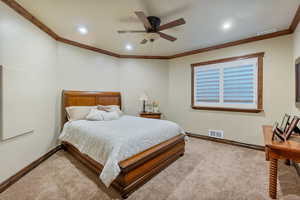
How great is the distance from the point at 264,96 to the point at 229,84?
77 cm

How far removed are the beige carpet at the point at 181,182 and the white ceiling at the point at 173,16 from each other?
8.63 feet

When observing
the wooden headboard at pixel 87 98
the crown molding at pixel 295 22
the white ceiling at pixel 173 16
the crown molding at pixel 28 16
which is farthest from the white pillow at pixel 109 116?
the crown molding at pixel 295 22

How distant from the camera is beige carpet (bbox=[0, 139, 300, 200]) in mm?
1701

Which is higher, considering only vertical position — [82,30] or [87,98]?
[82,30]

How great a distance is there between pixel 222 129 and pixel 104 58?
13.1 ft

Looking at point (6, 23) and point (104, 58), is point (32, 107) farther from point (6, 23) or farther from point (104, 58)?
point (104, 58)

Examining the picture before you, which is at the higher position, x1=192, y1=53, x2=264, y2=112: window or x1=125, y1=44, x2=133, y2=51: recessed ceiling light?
x1=125, y1=44, x2=133, y2=51: recessed ceiling light

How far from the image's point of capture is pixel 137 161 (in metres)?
1.80

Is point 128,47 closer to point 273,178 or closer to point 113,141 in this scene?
point 113,141

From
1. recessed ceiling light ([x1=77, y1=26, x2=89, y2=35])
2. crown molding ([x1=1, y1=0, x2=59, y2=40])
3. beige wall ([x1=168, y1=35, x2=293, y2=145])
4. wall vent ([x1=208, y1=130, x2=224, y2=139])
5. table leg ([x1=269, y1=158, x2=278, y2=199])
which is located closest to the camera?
table leg ([x1=269, y1=158, x2=278, y2=199])

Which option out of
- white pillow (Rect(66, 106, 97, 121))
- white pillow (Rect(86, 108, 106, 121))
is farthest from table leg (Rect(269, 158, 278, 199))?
white pillow (Rect(66, 106, 97, 121))

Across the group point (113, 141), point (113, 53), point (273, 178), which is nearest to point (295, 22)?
point (273, 178)

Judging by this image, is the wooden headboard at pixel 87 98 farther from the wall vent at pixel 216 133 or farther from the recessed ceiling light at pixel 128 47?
the wall vent at pixel 216 133

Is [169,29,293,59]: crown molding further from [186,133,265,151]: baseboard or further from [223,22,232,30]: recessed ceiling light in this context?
[186,133,265,151]: baseboard
